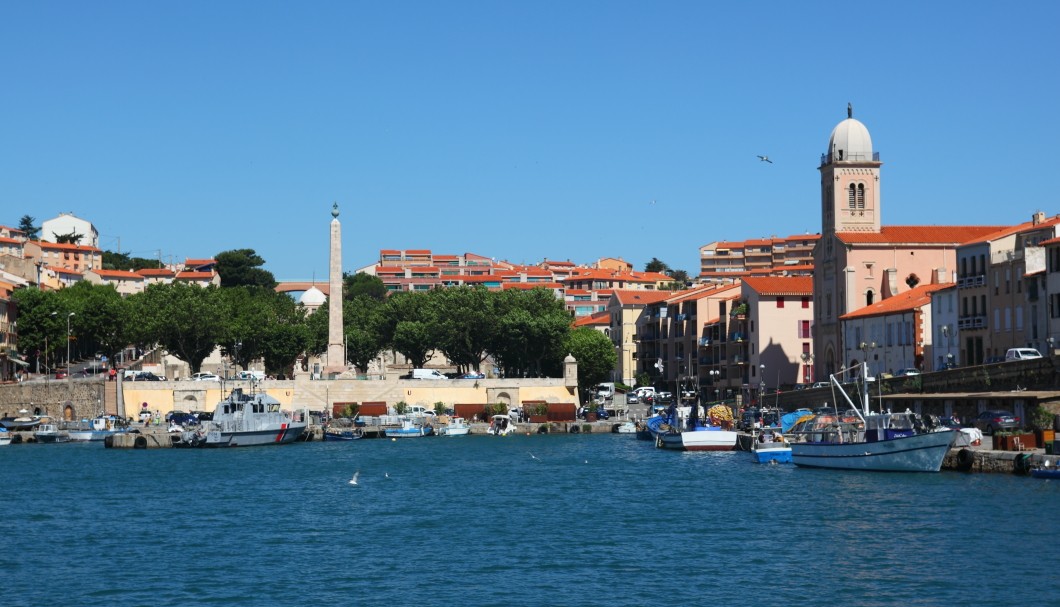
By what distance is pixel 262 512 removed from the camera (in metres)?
48.2

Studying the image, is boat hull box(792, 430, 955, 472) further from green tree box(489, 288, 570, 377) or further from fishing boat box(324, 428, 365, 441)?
green tree box(489, 288, 570, 377)

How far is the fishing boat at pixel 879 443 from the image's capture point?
54.2 m

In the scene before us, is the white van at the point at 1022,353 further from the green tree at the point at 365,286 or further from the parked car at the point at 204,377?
the green tree at the point at 365,286

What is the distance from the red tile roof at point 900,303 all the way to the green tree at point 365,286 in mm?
98020

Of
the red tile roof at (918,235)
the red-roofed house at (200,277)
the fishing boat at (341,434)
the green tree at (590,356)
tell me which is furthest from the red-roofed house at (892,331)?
the red-roofed house at (200,277)

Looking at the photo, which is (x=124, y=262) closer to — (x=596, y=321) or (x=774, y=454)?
(x=596, y=321)

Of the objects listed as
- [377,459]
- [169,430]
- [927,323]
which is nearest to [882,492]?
[377,459]

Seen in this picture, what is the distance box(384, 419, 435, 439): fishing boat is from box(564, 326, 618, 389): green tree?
82.0ft

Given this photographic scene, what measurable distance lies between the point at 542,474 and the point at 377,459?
1297 cm

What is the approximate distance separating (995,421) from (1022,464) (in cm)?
1021

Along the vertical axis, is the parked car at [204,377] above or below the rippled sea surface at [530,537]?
above

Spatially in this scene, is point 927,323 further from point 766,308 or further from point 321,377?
point 321,377

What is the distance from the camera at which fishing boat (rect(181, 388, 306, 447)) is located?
82.1 meters

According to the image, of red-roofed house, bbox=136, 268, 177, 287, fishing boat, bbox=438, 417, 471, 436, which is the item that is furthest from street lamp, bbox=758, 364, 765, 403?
red-roofed house, bbox=136, 268, 177, 287
